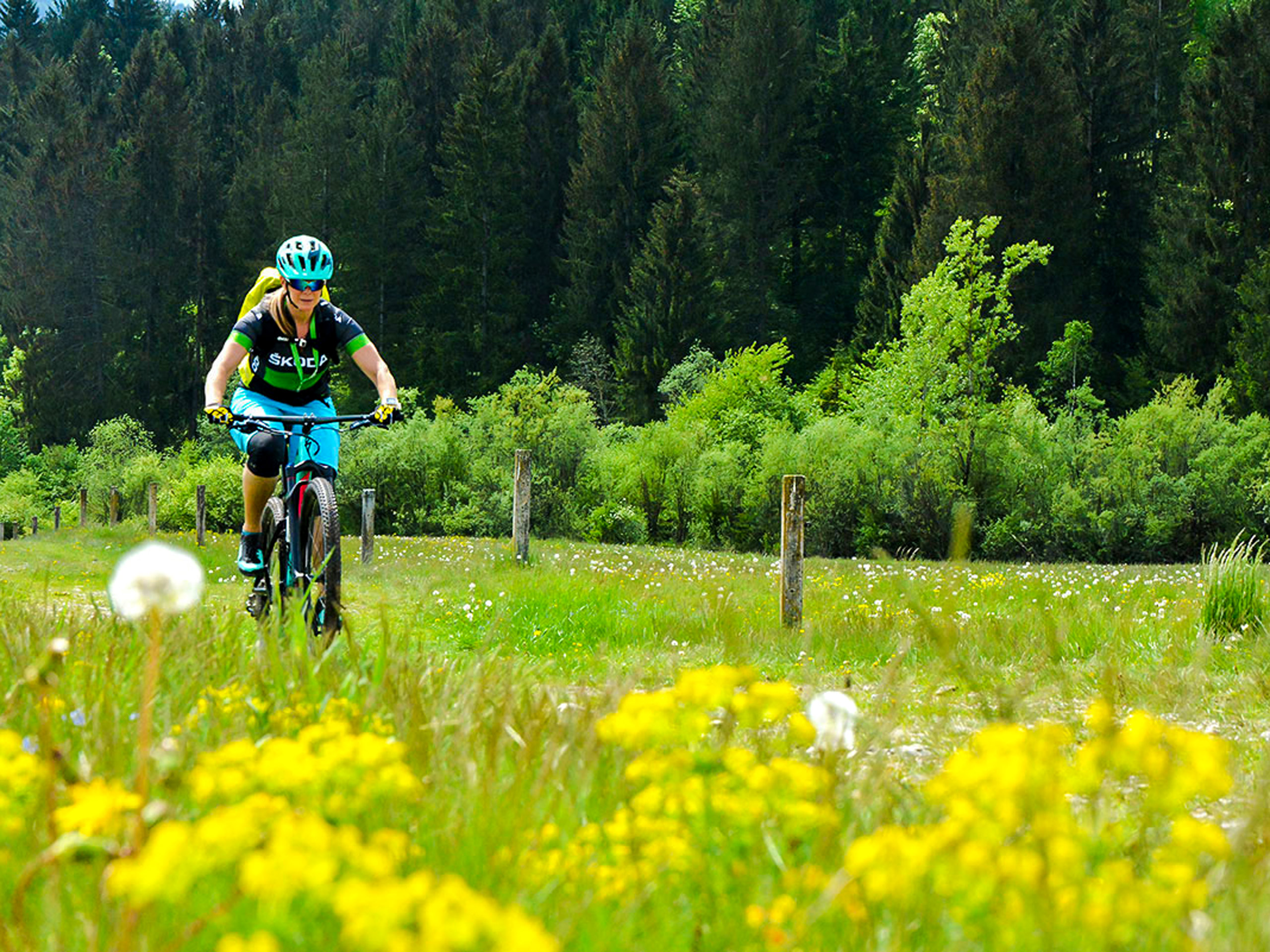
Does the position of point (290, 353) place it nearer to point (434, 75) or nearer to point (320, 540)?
point (320, 540)

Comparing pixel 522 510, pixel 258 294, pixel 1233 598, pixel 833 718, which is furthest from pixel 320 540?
pixel 522 510

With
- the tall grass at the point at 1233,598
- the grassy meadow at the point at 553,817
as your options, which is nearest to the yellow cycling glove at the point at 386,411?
the grassy meadow at the point at 553,817

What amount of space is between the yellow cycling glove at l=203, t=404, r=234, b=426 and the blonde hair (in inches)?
21.1

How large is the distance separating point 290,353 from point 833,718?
5059 mm

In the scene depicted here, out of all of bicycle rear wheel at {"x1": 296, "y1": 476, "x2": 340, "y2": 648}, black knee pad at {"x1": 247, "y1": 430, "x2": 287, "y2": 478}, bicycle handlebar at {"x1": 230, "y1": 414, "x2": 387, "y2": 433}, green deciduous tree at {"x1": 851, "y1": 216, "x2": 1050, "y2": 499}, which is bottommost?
bicycle rear wheel at {"x1": 296, "y1": 476, "x2": 340, "y2": 648}

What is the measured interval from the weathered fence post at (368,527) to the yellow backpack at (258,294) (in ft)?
37.1

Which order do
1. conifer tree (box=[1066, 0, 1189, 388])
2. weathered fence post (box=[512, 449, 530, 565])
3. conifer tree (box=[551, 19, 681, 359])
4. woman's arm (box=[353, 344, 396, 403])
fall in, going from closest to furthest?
woman's arm (box=[353, 344, 396, 403]), weathered fence post (box=[512, 449, 530, 565]), conifer tree (box=[1066, 0, 1189, 388]), conifer tree (box=[551, 19, 681, 359])

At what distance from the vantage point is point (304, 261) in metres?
6.54

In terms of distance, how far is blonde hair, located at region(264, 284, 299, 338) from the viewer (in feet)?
22.3

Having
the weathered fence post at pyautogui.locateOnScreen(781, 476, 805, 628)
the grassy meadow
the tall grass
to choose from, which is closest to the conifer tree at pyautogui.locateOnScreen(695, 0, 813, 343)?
the weathered fence post at pyautogui.locateOnScreen(781, 476, 805, 628)

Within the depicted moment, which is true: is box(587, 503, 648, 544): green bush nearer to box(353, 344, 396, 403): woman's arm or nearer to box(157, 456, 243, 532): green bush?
box(157, 456, 243, 532): green bush

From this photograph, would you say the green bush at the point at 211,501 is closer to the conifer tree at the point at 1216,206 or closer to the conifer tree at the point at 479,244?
the conifer tree at the point at 479,244

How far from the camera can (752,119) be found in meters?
55.4

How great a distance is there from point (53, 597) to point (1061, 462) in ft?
70.1
